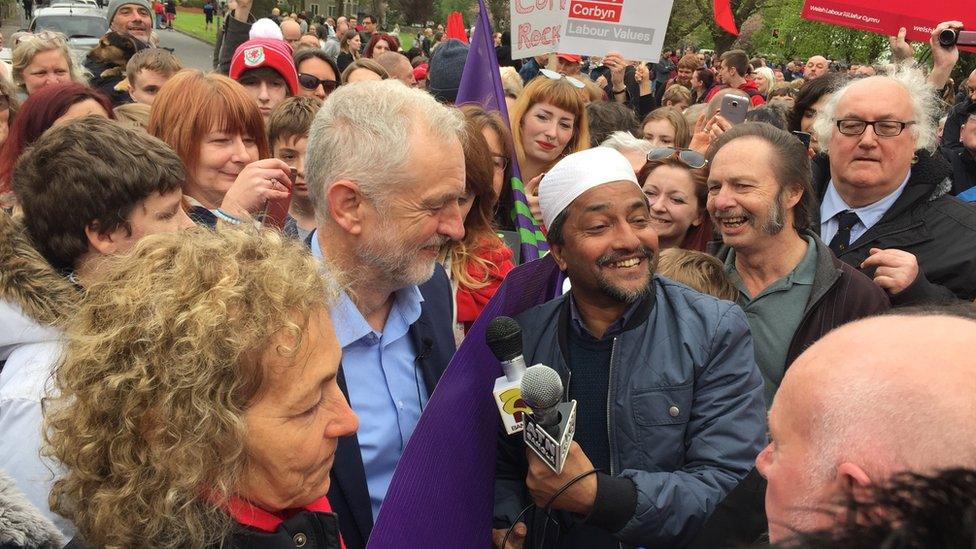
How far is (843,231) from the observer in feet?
12.4

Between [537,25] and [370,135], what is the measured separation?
4318 mm

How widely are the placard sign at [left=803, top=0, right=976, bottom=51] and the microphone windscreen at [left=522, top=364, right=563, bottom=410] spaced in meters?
5.35

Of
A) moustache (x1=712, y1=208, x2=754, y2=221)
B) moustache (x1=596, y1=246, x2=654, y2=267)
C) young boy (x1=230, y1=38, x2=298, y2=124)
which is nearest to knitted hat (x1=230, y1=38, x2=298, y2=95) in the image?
young boy (x1=230, y1=38, x2=298, y2=124)

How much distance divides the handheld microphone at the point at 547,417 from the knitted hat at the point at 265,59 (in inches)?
150

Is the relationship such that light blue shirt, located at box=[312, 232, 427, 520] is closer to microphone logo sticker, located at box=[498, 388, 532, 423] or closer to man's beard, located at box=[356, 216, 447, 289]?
man's beard, located at box=[356, 216, 447, 289]

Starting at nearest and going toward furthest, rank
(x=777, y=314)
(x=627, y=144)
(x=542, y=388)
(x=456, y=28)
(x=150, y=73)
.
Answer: (x=542, y=388)
(x=777, y=314)
(x=627, y=144)
(x=150, y=73)
(x=456, y=28)

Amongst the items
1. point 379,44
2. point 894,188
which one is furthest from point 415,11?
point 894,188

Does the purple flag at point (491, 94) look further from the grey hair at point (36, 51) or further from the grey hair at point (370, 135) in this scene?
the grey hair at point (36, 51)

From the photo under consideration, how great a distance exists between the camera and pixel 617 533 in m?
2.17

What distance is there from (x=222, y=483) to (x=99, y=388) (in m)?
0.27

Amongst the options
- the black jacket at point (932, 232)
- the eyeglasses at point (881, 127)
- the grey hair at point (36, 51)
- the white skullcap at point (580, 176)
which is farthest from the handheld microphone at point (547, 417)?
the grey hair at point (36, 51)

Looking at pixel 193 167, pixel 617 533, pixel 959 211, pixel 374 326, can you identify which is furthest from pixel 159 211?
pixel 959 211

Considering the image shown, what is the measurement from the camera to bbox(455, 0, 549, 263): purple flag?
3.64m

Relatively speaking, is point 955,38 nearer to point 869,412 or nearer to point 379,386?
point 379,386
